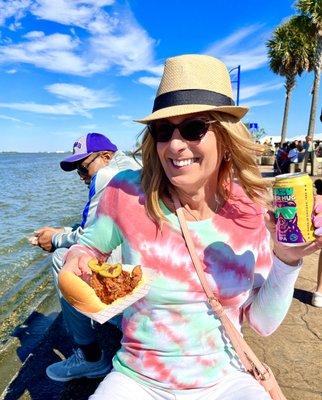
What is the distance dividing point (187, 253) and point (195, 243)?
2.6 inches

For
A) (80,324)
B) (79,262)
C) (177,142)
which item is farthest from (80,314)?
(177,142)

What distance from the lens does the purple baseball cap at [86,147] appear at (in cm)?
404

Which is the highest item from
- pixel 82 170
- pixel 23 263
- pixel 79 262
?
pixel 82 170

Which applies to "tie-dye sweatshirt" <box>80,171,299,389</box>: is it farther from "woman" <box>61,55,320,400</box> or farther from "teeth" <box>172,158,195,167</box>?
"teeth" <box>172,158,195,167</box>

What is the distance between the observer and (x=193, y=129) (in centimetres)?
188

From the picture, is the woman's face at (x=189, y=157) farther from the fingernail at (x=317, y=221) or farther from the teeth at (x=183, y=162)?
the fingernail at (x=317, y=221)

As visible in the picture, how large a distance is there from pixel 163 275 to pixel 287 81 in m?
39.7

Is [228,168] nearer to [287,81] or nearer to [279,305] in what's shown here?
[279,305]

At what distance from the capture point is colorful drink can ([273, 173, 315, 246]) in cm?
156

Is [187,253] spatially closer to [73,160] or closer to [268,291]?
[268,291]

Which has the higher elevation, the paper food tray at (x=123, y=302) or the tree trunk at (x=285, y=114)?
the tree trunk at (x=285, y=114)

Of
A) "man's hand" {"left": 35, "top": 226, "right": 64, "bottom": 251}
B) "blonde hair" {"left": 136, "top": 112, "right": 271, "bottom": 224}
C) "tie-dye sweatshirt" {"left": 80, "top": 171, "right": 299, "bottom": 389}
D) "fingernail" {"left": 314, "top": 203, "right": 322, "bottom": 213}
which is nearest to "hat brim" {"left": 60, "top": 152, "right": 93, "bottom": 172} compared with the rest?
"man's hand" {"left": 35, "top": 226, "right": 64, "bottom": 251}

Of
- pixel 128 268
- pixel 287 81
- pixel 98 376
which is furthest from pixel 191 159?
pixel 287 81

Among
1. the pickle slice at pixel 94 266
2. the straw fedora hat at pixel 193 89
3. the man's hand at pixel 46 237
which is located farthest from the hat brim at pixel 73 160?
the pickle slice at pixel 94 266
